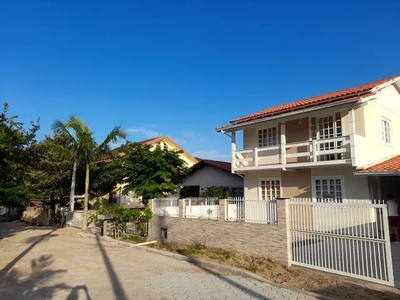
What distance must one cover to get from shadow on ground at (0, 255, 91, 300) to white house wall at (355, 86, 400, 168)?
11179 mm

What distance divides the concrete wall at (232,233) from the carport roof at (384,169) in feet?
15.4

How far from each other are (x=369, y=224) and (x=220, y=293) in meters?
4.10

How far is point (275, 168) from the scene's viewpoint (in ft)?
50.6

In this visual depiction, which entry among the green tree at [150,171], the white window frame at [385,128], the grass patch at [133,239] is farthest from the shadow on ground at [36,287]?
the white window frame at [385,128]

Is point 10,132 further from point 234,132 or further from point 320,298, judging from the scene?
point 320,298

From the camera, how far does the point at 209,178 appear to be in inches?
866

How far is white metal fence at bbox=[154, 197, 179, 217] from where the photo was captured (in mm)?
14867

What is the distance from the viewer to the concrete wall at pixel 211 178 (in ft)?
67.9

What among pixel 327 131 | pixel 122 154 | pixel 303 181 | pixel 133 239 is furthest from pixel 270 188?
pixel 122 154

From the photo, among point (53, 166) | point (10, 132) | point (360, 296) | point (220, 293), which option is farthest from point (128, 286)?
point (53, 166)

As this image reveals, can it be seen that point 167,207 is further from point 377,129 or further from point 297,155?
point 377,129

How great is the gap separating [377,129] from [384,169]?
311 centimetres

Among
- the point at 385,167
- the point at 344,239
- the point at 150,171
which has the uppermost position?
the point at 150,171

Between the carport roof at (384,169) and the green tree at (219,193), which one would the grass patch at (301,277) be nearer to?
the carport roof at (384,169)
